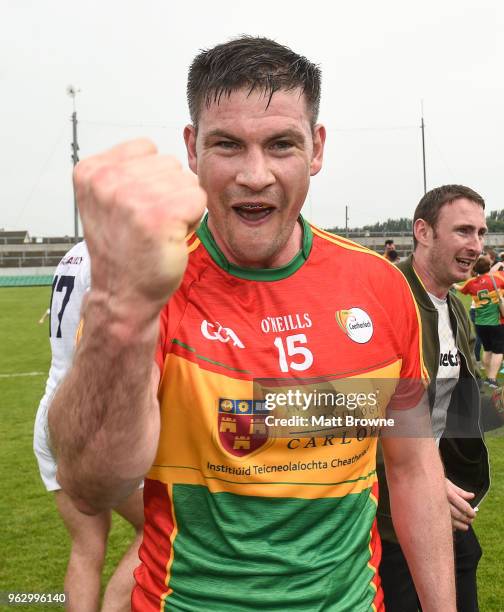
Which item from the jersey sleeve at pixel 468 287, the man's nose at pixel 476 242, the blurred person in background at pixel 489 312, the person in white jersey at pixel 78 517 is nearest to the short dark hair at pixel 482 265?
the blurred person in background at pixel 489 312

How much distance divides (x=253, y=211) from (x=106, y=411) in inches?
31.5

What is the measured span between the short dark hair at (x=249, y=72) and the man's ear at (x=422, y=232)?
2231 mm

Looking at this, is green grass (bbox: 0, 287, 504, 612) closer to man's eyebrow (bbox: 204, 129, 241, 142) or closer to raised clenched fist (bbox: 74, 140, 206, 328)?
man's eyebrow (bbox: 204, 129, 241, 142)

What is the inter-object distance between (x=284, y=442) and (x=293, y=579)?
1.14 feet

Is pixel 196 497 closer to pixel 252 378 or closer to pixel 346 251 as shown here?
pixel 252 378

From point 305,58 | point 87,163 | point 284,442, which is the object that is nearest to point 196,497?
point 284,442

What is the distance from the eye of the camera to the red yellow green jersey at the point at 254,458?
1.67 metres

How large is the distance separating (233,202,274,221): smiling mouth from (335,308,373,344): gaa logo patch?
1.19 feet

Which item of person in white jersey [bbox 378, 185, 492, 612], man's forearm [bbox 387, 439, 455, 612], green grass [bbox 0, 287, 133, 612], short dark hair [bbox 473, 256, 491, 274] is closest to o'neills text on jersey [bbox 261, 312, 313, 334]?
man's forearm [bbox 387, 439, 455, 612]

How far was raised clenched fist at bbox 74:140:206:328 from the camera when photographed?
100cm

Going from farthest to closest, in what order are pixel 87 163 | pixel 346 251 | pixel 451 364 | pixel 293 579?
pixel 451 364
pixel 346 251
pixel 293 579
pixel 87 163

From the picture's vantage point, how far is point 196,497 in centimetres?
171

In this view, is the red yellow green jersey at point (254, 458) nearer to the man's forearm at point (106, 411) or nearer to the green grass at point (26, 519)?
the man's forearm at point (106, 411)

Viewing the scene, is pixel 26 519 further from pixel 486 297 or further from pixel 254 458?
pixel 486 297
